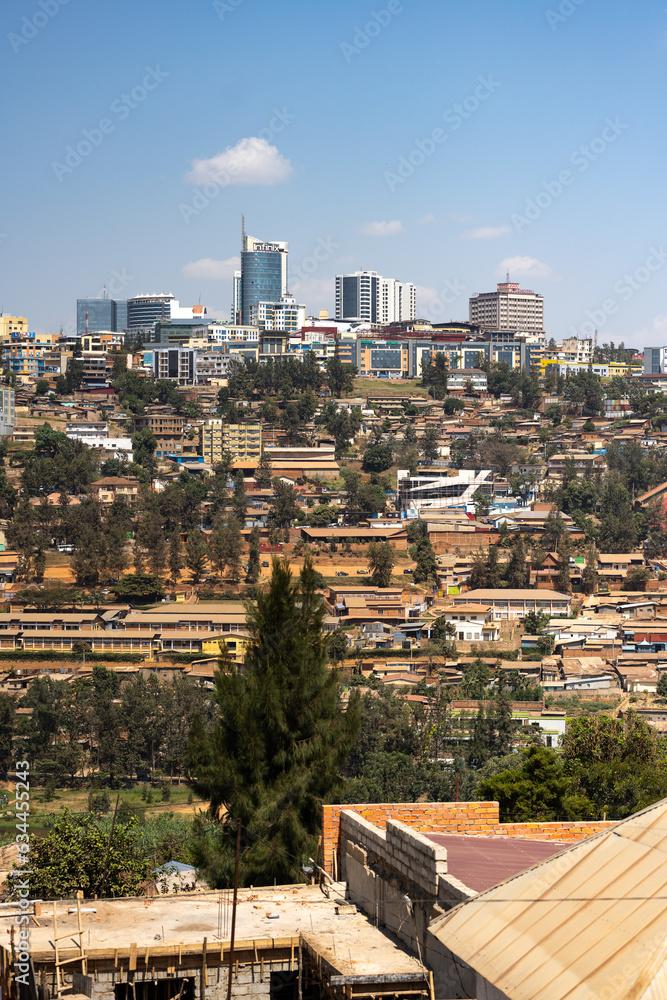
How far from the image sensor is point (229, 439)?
42.8 meters

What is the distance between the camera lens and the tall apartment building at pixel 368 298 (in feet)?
287

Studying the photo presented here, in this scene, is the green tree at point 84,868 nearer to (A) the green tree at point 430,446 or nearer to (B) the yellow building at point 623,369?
(A) the green tree at point 430,446

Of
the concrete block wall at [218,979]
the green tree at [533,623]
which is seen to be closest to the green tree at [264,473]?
the green tree at [533,623]

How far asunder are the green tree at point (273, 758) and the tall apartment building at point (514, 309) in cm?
7422

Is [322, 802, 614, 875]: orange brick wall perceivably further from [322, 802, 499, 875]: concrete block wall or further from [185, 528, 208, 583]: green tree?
[185, 528, 208, 583]: green tree

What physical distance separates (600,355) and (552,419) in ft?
63.7

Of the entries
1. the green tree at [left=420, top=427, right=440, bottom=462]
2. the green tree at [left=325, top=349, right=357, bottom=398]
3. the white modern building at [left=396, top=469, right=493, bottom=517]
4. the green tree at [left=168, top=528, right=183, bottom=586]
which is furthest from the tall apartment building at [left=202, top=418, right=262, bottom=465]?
the green tree at [left=168, top=528, right=183, bottom=586]

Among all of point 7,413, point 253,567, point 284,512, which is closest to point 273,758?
point 253,567

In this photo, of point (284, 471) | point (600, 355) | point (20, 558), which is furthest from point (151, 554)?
point (600, 355)

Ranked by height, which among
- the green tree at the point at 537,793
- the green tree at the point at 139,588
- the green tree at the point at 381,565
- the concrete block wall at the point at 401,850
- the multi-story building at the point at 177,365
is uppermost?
the multi-story building at the point at 177,365

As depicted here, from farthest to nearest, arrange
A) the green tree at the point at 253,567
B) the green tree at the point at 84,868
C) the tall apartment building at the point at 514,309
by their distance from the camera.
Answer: the tall apartment building at the point at 514,309, the green tree at the point at 253,567, the green tree at the point at 84,868

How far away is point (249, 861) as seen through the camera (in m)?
5.85

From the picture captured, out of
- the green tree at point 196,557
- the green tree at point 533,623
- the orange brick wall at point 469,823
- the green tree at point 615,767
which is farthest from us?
the green tree at point 196,557

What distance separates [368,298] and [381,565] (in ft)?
194
